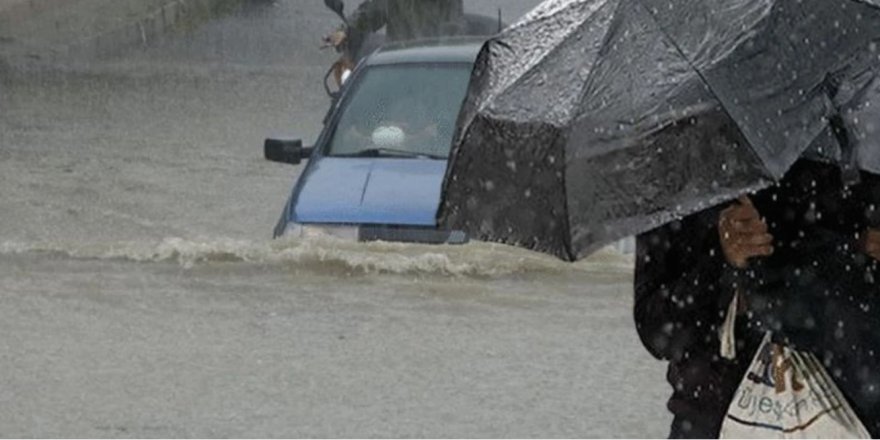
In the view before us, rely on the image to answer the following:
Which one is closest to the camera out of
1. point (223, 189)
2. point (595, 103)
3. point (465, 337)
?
point (595, 103)

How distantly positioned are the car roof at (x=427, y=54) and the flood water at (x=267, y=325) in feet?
3.30

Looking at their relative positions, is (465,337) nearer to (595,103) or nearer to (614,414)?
(614,414)

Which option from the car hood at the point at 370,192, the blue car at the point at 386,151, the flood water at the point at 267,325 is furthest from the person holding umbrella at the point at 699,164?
the car hood at the point at 370,192

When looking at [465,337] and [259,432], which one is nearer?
[259,432]

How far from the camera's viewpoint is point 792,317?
489cm

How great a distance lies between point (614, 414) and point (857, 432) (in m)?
4.76

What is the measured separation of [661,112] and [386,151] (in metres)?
8.04

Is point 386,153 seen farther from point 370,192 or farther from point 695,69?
point 695,69

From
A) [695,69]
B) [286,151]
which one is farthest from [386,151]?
[695,69]

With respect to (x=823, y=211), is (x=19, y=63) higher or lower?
lower

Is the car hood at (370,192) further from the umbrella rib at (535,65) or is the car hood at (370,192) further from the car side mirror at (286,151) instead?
the umbrella rib at (535,65)

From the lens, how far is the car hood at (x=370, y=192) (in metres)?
11.8

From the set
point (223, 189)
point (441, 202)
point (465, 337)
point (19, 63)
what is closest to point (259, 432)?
point (465, 337)

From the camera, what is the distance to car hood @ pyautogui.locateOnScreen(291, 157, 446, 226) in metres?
11.8
